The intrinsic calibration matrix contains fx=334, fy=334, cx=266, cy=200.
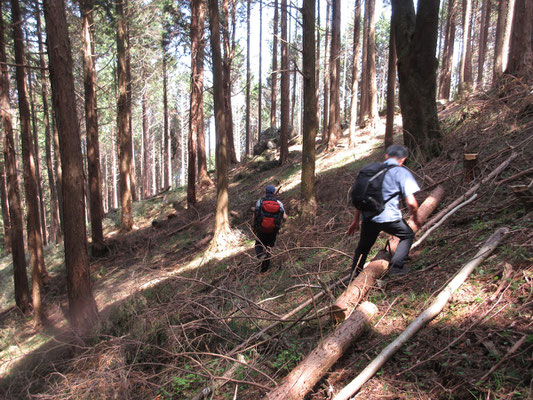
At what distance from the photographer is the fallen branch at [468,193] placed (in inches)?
211

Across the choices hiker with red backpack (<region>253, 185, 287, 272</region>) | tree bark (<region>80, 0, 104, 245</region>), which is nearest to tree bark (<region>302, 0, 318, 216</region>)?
hiker with red backpack (<region>253, 185, 287, 272</region>)

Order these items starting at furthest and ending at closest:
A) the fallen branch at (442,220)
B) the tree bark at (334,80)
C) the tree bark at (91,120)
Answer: the tree bark at (334,80) → the tree bark at (91,120) → the fallen branch at (442,220)

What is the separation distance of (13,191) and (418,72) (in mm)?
12520

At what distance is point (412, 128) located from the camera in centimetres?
816

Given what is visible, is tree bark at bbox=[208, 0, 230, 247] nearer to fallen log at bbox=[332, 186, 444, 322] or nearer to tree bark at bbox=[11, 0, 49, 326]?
tree bark at bbox=[11, 0, 49, 326]

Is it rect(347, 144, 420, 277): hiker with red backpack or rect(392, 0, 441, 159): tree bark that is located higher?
rect(392, 0, 441, 159): tree bark

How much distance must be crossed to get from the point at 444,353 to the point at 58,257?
55.8ft

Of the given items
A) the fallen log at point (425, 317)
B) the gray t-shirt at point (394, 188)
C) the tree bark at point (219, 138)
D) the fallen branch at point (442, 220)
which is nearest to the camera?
the fallen log at point (425, 317)

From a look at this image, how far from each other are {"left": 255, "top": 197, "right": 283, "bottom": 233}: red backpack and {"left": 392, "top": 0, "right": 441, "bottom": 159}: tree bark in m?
3.72

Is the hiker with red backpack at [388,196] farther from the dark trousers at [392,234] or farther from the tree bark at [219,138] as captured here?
the tree bark at [219,138]

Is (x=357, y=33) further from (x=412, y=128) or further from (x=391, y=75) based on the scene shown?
(x=412, y=128)

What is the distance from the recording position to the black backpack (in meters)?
3.96

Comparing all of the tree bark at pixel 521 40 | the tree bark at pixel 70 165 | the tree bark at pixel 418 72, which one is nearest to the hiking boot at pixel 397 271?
the tree bark at pixel 418 72

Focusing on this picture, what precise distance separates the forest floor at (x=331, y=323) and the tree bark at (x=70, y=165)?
2.49ft
